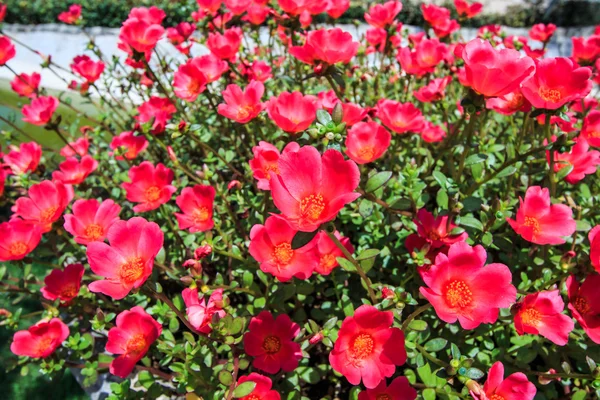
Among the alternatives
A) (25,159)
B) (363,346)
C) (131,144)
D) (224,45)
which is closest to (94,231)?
(131,144)

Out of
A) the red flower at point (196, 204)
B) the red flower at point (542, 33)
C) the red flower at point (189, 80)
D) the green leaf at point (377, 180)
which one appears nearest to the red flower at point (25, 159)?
the red flower at point (189, 80)

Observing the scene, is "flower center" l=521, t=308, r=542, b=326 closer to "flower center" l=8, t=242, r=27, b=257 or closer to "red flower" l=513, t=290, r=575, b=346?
"red flower" l=513, t=290, r=575, b=346

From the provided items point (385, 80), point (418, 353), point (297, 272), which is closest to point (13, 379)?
point (297, 272)

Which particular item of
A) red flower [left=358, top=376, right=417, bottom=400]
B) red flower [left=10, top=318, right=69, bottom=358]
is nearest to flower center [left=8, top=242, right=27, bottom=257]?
red flower [left=10, top=318, right=69, bottom=358]

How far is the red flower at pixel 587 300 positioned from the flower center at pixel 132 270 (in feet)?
3.93

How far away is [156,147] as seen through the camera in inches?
98.0

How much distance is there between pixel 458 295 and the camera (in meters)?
1.08

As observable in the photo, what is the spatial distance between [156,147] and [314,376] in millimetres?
1641

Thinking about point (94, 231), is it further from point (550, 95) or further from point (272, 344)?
point (550, 95)

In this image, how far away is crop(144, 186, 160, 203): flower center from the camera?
1.69 meters

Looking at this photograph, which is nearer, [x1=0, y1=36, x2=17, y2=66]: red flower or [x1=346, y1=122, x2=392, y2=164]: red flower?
[x1=346, y1=122, x2=392, y2=164]: red flower

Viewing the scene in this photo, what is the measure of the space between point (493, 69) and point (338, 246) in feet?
1.92

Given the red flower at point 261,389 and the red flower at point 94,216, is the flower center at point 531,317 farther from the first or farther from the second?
the red flower at point 94,216

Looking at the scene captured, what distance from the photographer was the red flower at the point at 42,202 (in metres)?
1.57
